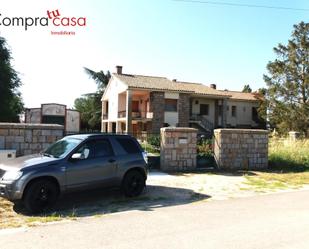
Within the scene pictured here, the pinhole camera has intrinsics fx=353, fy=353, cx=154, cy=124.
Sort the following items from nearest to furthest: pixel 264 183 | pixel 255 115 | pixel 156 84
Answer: pixel 264 183 < pixel 156 84 < pixel 255 115

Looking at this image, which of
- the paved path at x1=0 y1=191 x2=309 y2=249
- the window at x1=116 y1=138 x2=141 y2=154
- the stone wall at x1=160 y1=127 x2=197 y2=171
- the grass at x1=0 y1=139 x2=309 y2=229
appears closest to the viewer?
the paved path at x1=0 y1=191 x2=309 y2=249

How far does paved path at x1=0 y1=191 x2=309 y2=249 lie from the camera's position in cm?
556

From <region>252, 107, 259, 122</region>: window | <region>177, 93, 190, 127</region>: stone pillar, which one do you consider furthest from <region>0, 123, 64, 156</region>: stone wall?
<region>252, 107, 259, 122</region>: window

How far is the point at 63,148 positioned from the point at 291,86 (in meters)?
35.2

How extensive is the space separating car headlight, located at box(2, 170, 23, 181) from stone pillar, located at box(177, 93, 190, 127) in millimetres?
29046

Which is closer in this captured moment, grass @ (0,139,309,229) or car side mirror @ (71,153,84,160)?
grass @ (0,139,309,229)

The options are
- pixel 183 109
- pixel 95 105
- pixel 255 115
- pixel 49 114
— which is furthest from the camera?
pixel 95 105

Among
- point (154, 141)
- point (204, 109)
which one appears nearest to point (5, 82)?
point (154, 141)

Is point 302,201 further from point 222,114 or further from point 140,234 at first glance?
point 222,114

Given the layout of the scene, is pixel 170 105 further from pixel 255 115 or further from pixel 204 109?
pixel 255 115

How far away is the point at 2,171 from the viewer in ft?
25.7

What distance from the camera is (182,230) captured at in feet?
20.8

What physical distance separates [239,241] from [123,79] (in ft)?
105

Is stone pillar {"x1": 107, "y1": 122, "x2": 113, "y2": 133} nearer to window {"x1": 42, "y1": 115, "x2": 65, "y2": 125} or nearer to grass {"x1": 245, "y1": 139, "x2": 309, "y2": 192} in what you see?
window {"x1": 42, "y1": 115, "x2": 65, "y2": 125}
